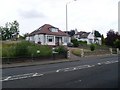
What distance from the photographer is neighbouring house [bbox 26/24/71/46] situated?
2957 inches

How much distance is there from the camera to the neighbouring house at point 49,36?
75.1 m

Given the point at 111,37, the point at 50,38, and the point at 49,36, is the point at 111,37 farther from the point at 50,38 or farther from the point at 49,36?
the point at 49,36

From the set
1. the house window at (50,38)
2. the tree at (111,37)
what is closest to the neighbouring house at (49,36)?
the house window at (50,38)

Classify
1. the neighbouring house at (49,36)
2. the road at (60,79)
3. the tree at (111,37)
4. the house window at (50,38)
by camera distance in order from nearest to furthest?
the road at (60,79)
the neighbouring house at (49,36)
the house window at (50,38)
the tree at (111,37)

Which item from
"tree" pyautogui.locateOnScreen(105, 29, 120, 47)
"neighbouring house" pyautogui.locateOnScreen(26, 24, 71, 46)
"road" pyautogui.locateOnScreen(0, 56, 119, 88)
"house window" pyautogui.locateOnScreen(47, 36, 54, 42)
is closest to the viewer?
"road" pyautogui.locateOnScreen(0, 56, 119, 88)

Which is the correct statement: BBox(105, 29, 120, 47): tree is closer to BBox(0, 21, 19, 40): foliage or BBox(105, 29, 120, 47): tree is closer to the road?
BBox(0, 21, 19, 40): foliage

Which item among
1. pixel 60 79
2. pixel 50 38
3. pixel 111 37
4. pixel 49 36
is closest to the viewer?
pixel 60 79

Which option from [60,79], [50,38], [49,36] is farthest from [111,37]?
[60,79]

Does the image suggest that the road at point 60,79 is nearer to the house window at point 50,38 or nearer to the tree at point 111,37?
the house window at point 50,38

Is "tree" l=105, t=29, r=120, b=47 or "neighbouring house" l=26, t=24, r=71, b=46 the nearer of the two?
"neighbouring house" l=26, t=24, r=71, b=46

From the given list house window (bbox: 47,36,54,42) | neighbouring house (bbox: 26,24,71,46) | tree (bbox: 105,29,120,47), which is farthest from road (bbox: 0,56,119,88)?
tree (bbox: 105,29,120,47)

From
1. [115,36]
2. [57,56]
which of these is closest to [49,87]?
[57,56]

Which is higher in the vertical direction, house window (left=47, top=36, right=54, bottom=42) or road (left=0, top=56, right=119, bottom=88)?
house window (left=47, top=36, right=54, bottom=42)

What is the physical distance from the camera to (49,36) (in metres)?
76.3
